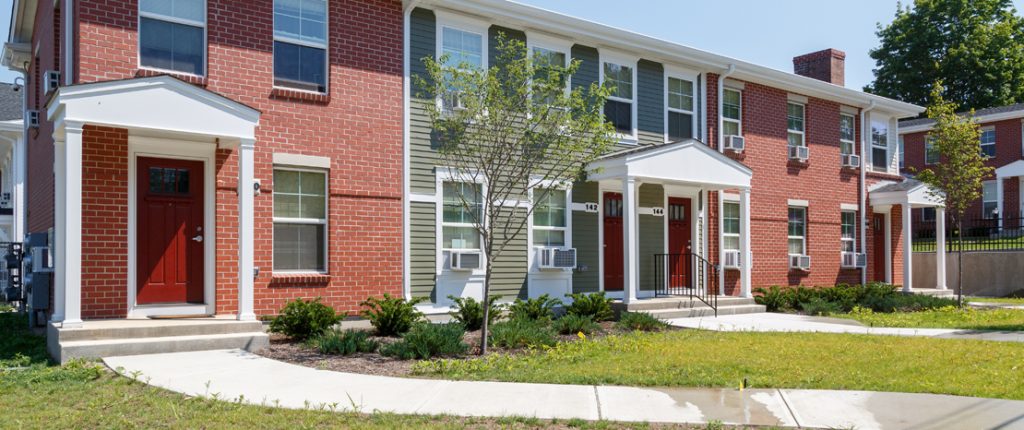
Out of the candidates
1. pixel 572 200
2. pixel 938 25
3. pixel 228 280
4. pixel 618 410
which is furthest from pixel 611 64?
pixel 938 25

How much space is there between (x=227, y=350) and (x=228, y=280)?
165 cm

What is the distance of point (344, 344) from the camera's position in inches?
349

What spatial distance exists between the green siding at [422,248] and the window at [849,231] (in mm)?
11934

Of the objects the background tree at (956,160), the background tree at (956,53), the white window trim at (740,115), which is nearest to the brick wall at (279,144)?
the white window trim at (740,115)

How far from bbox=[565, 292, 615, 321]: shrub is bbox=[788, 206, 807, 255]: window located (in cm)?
724

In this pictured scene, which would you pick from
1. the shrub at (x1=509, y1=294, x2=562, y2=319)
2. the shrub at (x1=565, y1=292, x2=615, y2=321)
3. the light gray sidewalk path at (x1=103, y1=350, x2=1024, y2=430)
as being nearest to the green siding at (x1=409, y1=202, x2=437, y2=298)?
the shrub at (x1=509, y1=294, x2=562, y2=319)

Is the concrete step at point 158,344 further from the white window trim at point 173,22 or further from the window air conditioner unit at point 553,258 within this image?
the window air conditioner unit at point 553,258

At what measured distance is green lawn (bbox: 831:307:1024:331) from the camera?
12412 millimetres

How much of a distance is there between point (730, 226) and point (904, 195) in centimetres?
550

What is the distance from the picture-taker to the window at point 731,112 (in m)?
16.6

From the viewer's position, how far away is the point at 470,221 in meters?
12.6

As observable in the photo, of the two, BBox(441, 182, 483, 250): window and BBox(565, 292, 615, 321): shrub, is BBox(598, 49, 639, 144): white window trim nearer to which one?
BBox(565, 292, 615, 321): shrub

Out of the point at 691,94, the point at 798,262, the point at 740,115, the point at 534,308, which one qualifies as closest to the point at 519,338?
the point at 534,308

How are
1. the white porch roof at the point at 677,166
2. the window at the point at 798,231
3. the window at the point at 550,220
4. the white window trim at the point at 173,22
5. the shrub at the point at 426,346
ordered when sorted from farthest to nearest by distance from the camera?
the window at the point at 798,231
the window at the point at 550,220
the white porch roof at the point at 677,166
the white window trim at the point at 173,22
the shrub at the point at 426,346
